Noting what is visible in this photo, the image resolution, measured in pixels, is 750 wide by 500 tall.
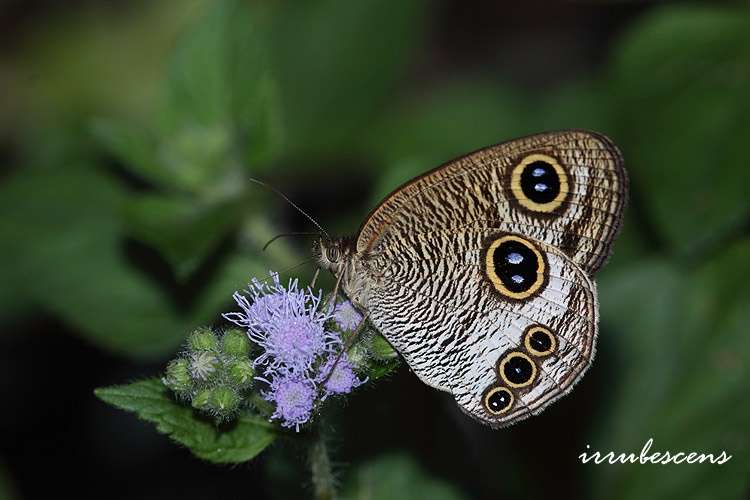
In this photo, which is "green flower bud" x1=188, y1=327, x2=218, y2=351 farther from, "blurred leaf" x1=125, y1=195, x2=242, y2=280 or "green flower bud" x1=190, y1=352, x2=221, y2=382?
"blurred leaf" x1=125, y1=195, x2=242, y2=280

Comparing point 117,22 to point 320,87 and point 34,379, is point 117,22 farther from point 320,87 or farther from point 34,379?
point 34,379

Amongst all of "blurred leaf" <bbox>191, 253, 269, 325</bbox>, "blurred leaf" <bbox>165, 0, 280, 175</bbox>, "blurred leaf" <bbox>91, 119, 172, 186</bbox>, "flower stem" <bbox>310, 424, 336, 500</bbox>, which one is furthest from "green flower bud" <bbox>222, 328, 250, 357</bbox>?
"blurred leaf" <bbox>91, 119, 172, 186</bbox>

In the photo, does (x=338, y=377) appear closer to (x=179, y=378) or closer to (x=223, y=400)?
(x=223, y=400)

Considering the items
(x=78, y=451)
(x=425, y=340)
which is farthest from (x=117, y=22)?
(x=425, y=340)

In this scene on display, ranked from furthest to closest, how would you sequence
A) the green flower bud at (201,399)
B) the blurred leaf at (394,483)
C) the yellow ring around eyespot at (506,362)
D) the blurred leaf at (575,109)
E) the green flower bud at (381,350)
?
the blurred leaf at (575,109) → the blurred leaf at (394,483) → the green flower bud at (381,350) → the yellow ring around eyespot at (506,362) → the green flower bud at (201,399)

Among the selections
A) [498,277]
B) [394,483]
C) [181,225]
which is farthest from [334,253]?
[181,225]

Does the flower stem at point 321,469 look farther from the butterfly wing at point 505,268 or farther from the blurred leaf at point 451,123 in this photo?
the blurred leaf at point 451,123

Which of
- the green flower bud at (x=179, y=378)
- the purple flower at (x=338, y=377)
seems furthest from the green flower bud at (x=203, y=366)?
the purple flower at (x=338, y=377)
